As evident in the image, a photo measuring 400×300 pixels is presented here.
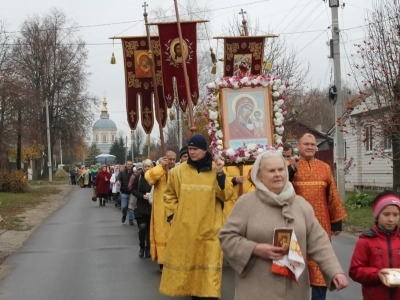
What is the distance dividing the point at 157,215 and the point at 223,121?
6.76 feet

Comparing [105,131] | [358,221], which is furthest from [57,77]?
[105,131]

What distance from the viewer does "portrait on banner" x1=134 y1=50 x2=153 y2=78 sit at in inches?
511

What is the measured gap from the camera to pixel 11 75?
1404 inches

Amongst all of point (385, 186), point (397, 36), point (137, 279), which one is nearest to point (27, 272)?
point (137, 279)

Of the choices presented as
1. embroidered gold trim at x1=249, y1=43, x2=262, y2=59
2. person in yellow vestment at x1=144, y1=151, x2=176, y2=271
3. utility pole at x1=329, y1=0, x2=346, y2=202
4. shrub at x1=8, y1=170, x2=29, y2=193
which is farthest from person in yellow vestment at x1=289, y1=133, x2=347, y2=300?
shrub at x1=8, y1=170, x2=29, y2=193

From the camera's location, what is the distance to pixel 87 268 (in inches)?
467

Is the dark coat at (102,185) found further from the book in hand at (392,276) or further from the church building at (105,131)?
the church building at (105,131)

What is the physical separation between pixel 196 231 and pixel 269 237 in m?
3.05

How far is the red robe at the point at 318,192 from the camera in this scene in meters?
7.30

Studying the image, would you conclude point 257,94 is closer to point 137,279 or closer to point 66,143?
point 137,279

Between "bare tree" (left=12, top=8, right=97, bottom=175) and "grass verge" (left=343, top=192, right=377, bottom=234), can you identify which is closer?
"grass verge" (left=343, top=192, right=377, bottom=234)

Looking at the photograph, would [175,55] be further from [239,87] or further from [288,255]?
[288,255]

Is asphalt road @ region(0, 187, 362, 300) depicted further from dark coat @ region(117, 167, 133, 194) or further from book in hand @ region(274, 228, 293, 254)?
book in hand @ region(274, 228, 293, 254)

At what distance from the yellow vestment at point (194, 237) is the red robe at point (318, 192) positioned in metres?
0.76
